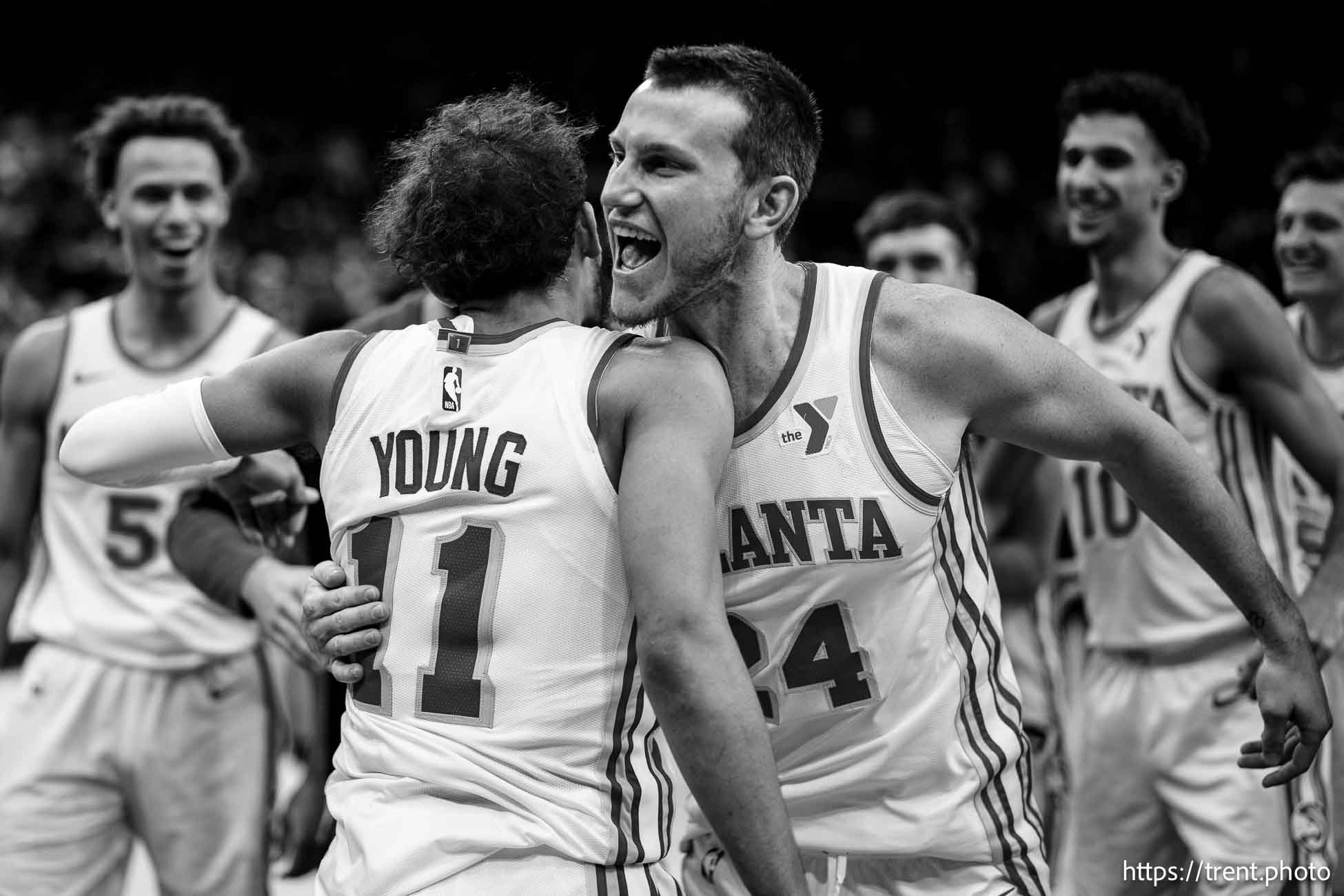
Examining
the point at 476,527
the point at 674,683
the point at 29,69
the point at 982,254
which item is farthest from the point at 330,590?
the point at 29,69

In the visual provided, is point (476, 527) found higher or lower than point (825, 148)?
lower

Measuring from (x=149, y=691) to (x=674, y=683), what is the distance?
2.60 m

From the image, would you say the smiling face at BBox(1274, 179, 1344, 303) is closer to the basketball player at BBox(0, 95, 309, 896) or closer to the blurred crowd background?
the basketball player at BBox(0, 95, 309, 896)

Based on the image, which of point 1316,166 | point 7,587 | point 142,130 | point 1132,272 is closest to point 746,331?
point 1132,272

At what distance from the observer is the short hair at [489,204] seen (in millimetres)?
2396

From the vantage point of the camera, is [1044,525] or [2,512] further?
[1044,525]

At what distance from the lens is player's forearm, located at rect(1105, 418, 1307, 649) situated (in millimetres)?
2646

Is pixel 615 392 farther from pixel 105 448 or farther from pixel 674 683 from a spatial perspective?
pixel 105 448

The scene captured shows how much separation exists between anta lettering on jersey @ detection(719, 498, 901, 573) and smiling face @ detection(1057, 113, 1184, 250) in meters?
2.20

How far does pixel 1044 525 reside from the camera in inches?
196

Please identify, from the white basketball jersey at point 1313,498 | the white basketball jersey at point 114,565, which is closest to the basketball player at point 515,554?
the white basketball jersey at point 114,565

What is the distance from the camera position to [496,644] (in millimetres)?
2244

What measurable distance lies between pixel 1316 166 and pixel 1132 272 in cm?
113

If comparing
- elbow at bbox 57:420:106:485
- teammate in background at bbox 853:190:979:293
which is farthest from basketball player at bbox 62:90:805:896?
teammate in background at bbox 853:190:979:293
